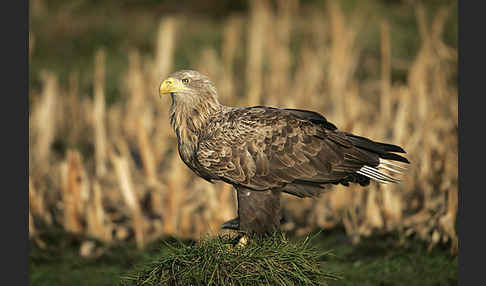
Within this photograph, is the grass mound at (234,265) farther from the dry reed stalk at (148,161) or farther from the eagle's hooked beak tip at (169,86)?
the dry reed stalk at (148,161)

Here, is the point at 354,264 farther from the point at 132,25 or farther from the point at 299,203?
the point at 132,25

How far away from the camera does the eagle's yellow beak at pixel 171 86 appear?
455 centimetres

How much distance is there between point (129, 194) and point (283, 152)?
387 cm

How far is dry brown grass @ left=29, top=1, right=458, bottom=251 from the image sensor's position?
7.75m

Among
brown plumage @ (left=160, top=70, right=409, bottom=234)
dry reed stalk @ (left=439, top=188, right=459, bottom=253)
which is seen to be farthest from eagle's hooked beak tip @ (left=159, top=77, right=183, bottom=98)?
dry reed stalk @ (left=439, top=188, right=459, bottom=253)

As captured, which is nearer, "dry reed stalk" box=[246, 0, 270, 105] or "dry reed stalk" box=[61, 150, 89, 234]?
"dry reed stalk" box=[61, 150, 89, 234]

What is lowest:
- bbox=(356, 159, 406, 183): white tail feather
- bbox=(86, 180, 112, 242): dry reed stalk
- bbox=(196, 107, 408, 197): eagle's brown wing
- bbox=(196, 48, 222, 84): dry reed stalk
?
bbox=(86, 180, 112, 242): dry reed stalk

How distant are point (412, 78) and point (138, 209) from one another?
14.9 ft

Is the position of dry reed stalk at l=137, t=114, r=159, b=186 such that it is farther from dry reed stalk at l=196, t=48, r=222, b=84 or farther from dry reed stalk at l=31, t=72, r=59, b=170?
dry reed stalk at l=196, t=48, r=222, b=84

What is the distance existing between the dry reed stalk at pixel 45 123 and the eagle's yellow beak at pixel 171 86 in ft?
18.2

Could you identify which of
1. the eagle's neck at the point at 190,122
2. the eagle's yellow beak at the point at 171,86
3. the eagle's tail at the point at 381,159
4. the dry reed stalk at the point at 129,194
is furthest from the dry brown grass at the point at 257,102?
the eagle's yellow beak at the point at 171,86

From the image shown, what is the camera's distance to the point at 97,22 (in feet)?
57.9

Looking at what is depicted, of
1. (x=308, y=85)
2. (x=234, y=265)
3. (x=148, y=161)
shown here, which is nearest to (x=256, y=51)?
(x=308, y=85)

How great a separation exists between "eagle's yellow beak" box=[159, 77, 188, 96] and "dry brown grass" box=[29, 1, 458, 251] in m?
2.92
